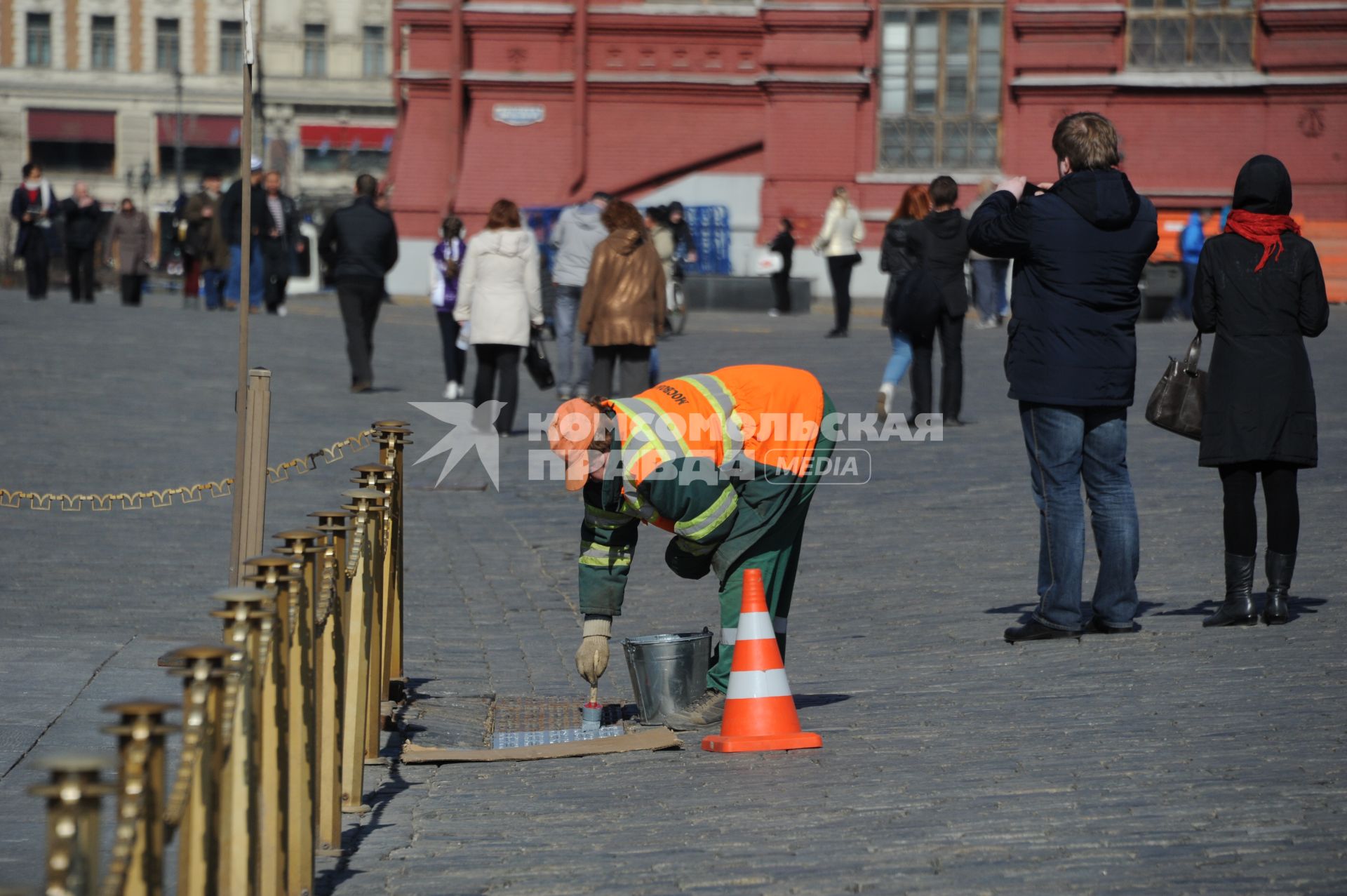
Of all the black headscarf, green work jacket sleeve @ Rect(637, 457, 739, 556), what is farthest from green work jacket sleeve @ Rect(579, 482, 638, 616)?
the black headscarf

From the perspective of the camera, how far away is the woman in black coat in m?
7.85

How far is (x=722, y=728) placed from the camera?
253 inches

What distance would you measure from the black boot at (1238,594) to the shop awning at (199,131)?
6699 centimetres

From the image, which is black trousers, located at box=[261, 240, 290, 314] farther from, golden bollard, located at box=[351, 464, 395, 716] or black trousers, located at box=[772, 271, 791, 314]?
golden bollard, located at box=[351, 464, 395, 716]

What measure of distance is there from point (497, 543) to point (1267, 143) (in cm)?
2544

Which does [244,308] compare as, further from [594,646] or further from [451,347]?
[451,347]

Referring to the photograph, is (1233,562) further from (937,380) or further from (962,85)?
(962,85)

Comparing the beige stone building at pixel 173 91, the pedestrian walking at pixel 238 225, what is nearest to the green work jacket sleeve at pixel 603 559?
the pedestrian walking at pixel 238 225

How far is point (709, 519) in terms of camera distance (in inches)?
255

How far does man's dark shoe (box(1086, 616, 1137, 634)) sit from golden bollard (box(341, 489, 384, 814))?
3.32 m

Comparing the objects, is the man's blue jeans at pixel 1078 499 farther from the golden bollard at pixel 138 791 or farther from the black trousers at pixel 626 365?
the black trousers at pixel 626 365

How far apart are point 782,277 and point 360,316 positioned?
1262 centimetres

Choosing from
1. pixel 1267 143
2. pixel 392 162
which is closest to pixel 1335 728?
pixel 1267 143

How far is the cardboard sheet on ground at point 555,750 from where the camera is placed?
636 cm
